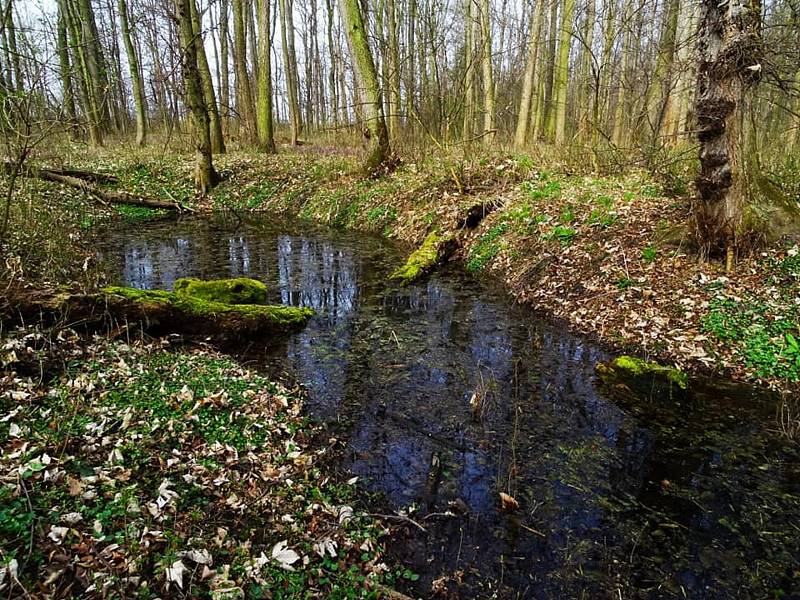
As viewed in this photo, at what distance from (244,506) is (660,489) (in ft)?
10.1

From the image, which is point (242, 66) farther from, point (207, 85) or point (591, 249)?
point (591, 249)

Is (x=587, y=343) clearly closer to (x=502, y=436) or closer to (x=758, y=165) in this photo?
(x=502, y=436)

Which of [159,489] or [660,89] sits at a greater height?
[660,89]

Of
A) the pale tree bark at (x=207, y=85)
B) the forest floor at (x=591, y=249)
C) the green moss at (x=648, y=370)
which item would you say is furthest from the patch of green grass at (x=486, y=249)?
the pale tree bark at (x=207, y=85)

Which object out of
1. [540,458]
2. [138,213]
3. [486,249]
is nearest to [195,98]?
[138,213]

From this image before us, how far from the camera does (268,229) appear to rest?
13.3 m

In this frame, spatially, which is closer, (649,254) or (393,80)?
(649,254)

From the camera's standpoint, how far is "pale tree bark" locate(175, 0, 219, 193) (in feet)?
44.1

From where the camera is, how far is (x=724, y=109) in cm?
572

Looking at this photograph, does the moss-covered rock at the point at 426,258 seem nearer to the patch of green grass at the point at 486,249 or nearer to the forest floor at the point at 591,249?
the forest floor at the point at 591,249

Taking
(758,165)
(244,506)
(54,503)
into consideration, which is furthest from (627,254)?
(54,503)

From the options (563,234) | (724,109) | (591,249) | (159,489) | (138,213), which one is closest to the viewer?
(159,489)

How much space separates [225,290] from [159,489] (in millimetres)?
4215

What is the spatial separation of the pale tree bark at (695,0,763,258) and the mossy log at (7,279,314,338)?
5.57 metres
